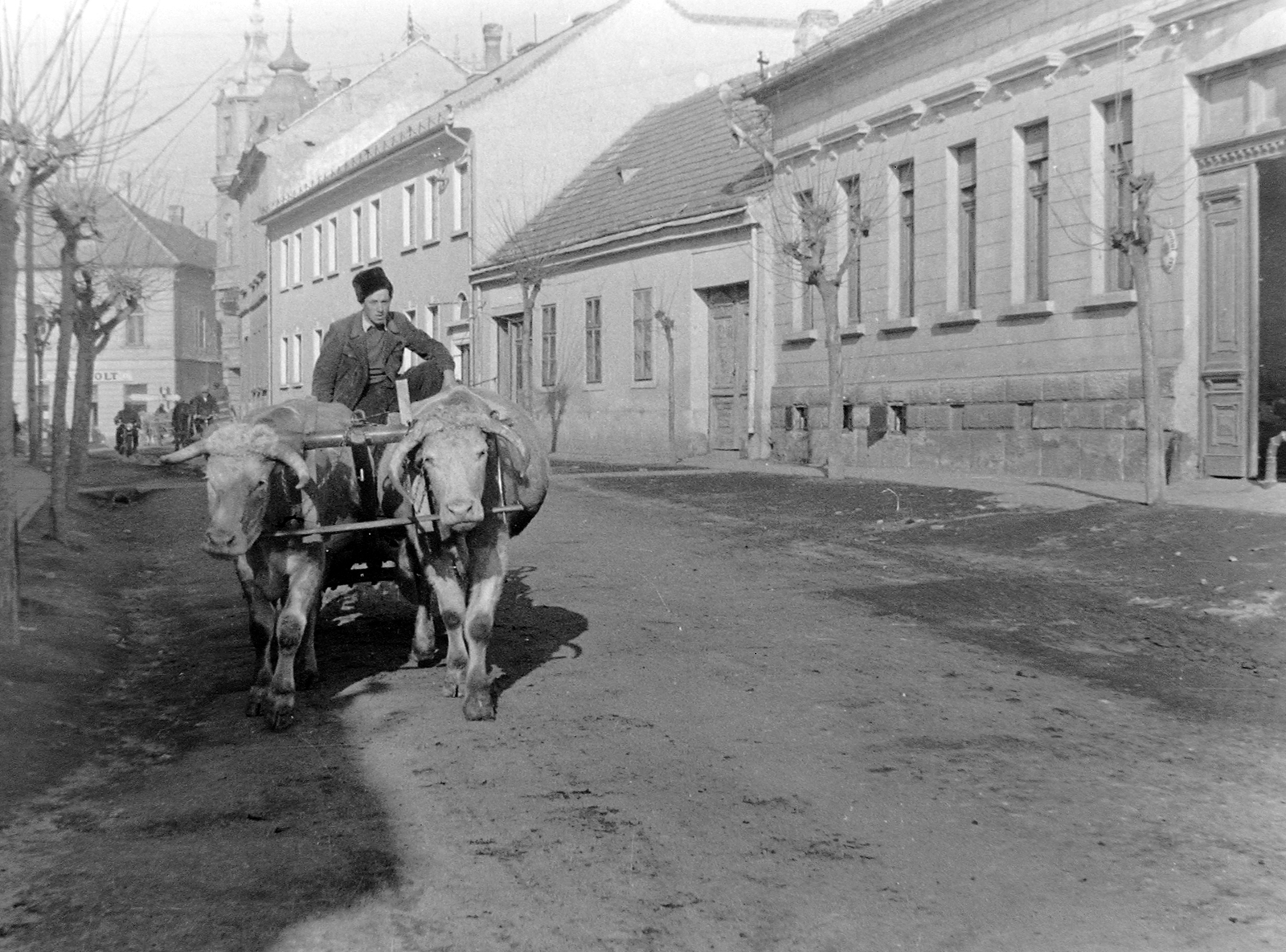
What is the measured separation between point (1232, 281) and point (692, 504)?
674 cm

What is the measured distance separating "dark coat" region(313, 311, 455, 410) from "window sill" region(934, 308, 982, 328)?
13535 mm

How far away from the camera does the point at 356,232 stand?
47.5 metres

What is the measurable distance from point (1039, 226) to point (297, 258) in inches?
1499

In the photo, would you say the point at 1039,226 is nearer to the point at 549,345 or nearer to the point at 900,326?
the point at 900,326

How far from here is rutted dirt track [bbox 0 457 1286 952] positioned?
4613 millimetres

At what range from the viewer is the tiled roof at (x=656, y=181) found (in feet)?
102

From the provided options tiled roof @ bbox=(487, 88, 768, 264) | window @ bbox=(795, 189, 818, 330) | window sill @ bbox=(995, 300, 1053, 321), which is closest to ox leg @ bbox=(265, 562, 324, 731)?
window sill @ bbox=(995, 300, 1053, 321)

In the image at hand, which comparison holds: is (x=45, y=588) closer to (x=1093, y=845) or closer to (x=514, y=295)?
(x=1093, y=845)

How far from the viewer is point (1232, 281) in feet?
55.1

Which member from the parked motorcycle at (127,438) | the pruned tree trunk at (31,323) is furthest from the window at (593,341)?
the parked motorcycle at (127,438)

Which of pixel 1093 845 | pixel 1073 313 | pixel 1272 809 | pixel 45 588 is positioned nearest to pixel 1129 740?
pixel 1272 809

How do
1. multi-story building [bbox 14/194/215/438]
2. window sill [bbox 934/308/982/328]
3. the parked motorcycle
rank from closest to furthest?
window sill [bbox 934/308/982/328] < the parked motorcycle < multi-story building [bbox 14/194/215/438]

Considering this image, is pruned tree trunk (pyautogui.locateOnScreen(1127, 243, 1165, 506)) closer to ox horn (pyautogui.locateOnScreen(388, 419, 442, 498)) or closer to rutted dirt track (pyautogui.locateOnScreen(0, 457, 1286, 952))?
rutted dirt track (pyautogui.locateOnScreen(0, 457, 1286, 952))

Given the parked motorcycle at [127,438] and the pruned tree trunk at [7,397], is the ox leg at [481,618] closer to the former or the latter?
the pruned tree trunk at [7,397]
